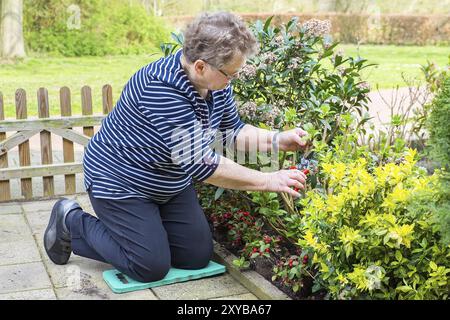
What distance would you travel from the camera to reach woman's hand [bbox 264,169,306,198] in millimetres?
3125

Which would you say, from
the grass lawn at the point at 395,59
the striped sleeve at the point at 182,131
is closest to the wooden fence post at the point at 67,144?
the striped sleeve at the point at 182,131

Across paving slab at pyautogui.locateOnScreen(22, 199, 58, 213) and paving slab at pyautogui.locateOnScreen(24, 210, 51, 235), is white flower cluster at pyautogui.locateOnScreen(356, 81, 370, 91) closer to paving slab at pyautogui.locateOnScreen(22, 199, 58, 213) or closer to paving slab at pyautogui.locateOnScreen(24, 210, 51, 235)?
paving slab at pyautogui.locateOnScreen(24, 210, 51, 235)

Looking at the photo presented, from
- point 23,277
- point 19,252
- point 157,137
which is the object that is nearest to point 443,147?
point 157,137

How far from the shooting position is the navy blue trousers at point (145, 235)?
3.49m

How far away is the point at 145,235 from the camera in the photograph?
351 centimetres

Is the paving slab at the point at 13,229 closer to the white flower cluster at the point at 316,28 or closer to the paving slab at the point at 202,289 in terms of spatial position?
the paving slab at the point at 202,289

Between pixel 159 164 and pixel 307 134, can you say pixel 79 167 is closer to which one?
pixel 159 164

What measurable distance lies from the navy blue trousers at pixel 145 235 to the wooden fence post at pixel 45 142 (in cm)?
169

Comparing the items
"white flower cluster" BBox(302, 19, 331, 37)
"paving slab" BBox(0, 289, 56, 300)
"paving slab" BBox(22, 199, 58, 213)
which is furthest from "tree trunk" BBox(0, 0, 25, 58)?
"paving slab" BBox(0, 289, 56, 300)

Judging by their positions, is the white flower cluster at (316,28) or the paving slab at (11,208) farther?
the paving slab at (11,208)

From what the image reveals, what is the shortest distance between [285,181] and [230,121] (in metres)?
0.76

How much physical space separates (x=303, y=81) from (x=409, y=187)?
1411 millimetres

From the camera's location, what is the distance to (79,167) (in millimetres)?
5480
